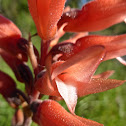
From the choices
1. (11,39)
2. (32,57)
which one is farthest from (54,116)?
(11,39)

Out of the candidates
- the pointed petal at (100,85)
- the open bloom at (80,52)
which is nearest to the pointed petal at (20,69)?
the open bloom at (80,52)

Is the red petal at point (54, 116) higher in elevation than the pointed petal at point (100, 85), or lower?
lower

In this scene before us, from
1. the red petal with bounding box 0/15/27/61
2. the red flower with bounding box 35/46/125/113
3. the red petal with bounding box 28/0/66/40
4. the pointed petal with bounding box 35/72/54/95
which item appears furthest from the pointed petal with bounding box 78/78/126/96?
the red petal with bounding box 0/15/27/61

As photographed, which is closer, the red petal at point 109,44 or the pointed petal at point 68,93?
the pointed petal at point 68,93

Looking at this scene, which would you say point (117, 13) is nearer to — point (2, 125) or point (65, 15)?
point (65, 15)

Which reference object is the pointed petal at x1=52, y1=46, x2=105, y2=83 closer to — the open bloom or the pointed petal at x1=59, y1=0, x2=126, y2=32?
the open bloom

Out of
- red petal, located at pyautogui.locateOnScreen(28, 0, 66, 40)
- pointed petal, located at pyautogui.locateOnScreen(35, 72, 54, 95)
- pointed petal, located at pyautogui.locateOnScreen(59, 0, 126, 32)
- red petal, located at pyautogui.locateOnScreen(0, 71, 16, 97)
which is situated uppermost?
red petal, located at pyautogui.locateOnScreen(28, 0, 66, 40)

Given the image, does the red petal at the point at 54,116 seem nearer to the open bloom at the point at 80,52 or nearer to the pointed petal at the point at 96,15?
the open bloom at the point at 80,52

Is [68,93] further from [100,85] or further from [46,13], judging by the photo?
[46,13]
